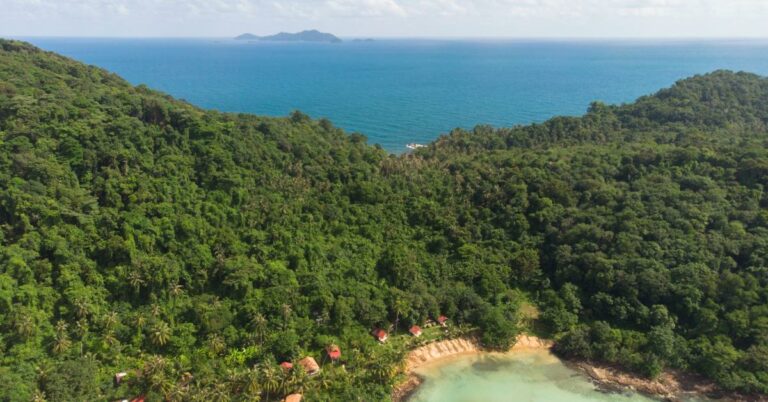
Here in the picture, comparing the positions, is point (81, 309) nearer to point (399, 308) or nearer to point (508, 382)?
point (399, 308)

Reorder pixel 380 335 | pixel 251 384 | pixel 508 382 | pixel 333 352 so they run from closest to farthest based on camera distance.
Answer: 1. pixel 251 384
2. pixel 333 352
3. pixel 508 382
4. pixel 380 335

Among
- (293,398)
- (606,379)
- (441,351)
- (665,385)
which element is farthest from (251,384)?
(665,385)

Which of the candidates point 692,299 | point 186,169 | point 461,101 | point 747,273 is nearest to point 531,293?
point 692,299

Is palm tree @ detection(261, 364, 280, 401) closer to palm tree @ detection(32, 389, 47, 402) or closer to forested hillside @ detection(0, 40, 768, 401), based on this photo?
forested hillside @ detection(0, 40, 768, 401)

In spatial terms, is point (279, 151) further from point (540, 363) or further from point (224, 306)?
point (540, 363)

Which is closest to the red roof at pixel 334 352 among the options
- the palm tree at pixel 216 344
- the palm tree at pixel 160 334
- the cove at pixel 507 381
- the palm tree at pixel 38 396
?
the cove at pixel 507 381

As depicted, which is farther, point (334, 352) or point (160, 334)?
point (334, 352)

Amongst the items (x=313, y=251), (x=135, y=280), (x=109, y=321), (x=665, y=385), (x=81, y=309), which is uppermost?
(x=135, y=280)
